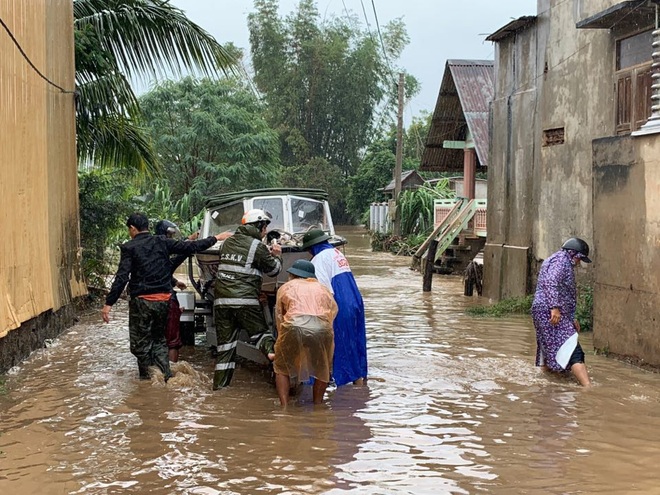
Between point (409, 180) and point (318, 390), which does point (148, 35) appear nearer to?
point (318, 390)

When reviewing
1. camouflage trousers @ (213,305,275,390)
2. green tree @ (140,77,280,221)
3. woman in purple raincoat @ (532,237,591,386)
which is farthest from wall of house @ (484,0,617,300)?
green tree @ (140,77,280,221)

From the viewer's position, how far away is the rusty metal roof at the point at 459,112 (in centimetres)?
2330

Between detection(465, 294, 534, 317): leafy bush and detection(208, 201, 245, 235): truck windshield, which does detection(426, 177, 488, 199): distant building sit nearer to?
detection(465, 294, 534, 317): leafy bush

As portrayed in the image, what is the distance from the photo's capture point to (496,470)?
18.8ft

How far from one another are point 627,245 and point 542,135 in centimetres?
589

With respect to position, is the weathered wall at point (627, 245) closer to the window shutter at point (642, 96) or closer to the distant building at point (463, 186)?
the window shutter at point (642, 96)

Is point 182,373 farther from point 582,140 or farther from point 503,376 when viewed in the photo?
point 582,140

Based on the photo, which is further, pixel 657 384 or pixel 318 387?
pixel 657 384

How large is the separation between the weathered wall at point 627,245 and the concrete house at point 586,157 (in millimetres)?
14

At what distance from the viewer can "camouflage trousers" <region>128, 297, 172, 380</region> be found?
27.8 feet

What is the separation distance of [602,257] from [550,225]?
15.5 ft

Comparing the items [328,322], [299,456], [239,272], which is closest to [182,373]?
[239,272]

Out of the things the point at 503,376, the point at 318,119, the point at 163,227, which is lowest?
the point at 503,376

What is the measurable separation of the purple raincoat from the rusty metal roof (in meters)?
13.3
